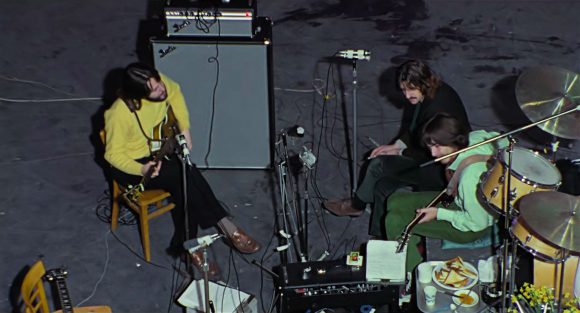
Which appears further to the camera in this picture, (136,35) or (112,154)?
(136,35)

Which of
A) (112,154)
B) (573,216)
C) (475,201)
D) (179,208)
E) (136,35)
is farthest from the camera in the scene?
(136,35)

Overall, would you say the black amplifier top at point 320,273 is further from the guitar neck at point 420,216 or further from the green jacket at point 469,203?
the green jacket at point 469,203

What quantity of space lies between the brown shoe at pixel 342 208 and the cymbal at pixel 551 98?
4.59ft

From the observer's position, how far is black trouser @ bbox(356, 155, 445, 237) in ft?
17.4

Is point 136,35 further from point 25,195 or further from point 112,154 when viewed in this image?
point 112,154

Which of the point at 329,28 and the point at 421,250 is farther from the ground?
the point at 329,28

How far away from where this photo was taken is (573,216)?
3809 millimetres

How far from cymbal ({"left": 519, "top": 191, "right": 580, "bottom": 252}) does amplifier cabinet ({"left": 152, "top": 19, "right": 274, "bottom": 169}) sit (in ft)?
7.24

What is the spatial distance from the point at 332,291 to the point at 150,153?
54.5 inches

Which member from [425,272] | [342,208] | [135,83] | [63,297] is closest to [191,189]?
[135,83]

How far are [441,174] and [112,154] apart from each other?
184cm

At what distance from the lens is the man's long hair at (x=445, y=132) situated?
15.6ft

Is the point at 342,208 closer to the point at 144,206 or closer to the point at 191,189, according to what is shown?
the point at 191,189

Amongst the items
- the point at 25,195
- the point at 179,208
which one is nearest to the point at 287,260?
the point at 179,208
